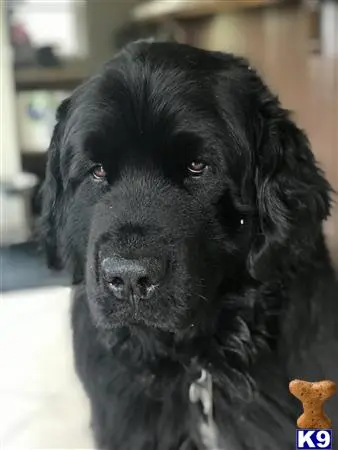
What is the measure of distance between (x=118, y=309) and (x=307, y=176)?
14.3 inches

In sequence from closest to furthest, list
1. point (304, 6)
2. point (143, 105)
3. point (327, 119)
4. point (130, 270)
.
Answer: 1. point (130, 270)
2. point (143, 105)
3. point (304, 6)
4. point (327, 119)

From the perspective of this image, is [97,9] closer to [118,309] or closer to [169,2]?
[169,2]

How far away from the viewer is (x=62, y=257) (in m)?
1.12

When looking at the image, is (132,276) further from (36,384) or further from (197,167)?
(36,384)

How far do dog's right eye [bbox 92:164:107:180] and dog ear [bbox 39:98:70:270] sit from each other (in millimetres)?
85

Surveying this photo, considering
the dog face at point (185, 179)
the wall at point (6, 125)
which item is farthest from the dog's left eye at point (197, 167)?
the wall at point (6, 125)

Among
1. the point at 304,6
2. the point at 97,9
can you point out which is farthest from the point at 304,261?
the point at 97,9

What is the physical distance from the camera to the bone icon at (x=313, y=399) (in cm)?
79

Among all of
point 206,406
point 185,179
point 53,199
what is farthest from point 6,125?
point 206,406

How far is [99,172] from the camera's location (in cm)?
99

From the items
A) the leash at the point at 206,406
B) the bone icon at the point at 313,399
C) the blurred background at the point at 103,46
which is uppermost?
the blurred background at the point at 103,46

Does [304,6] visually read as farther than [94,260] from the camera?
Yes

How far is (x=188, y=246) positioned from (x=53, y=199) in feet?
0.97

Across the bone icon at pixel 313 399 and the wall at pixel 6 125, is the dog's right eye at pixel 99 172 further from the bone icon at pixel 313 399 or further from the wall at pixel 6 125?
the bone icon at pixel 313 399
